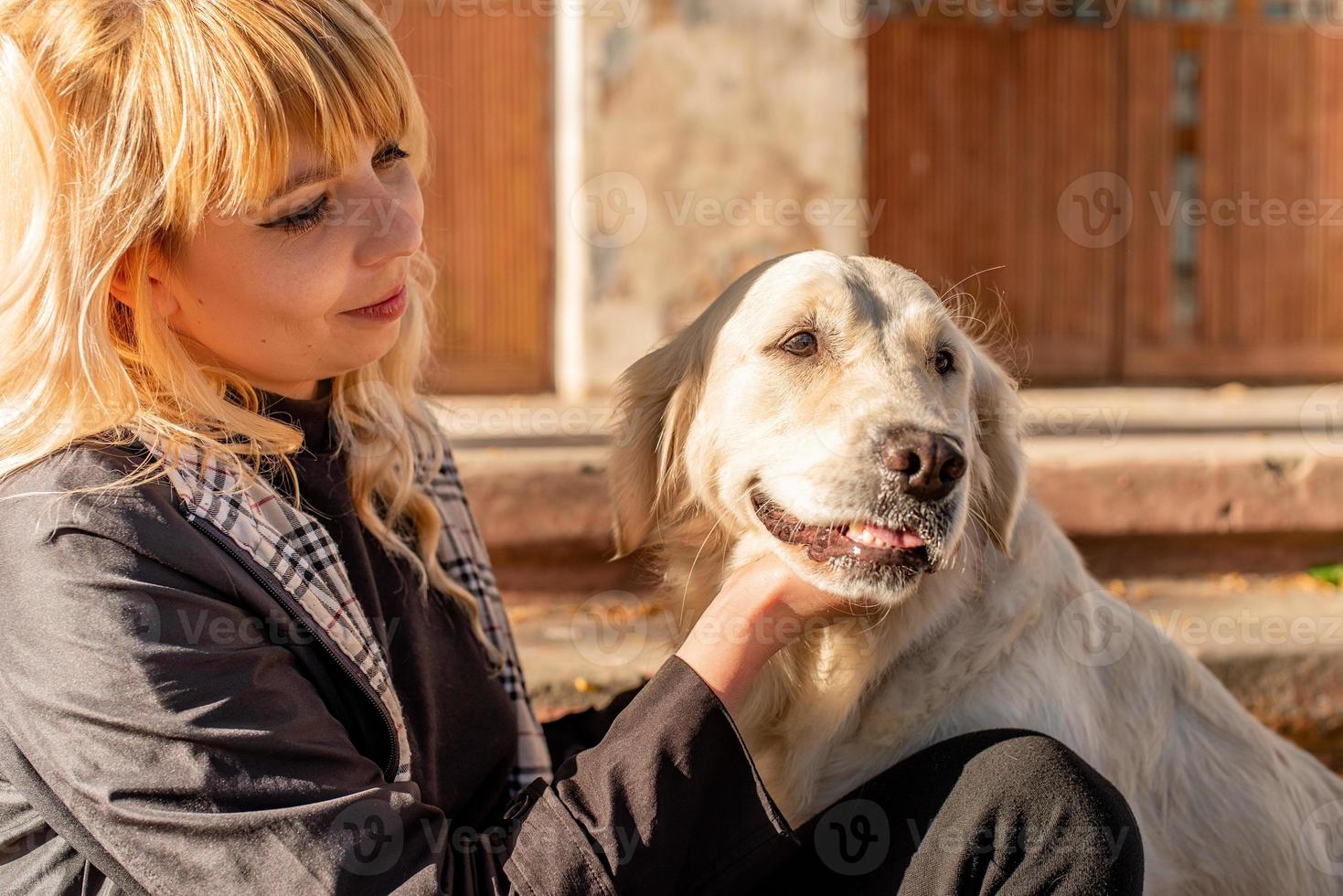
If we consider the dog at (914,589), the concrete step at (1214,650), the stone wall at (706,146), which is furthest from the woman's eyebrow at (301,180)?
the stone wall at (706,146)

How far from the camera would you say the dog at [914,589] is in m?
2.09

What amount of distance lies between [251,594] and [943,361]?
1.37 meters

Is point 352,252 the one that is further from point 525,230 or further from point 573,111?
point 525,230

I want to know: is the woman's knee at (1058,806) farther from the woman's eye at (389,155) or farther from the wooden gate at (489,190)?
the wooden gate at (489,190)

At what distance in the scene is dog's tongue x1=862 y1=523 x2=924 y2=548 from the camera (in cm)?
203

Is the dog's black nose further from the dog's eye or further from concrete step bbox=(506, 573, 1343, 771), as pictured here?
concrete step bbox=(506, 573, 1343, 771)

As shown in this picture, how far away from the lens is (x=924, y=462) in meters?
1.97

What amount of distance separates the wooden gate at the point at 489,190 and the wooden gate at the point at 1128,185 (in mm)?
1943

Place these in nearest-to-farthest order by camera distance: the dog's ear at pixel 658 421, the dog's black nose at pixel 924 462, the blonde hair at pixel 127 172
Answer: the blonde hair at pixel 127 172 → the dog's black nose at pixel 924 462 → the dog's ear at pixel 658 421

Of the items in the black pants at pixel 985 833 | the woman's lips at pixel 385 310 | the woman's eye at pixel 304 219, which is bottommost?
the black pants at pixel 985 833

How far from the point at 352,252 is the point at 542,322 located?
14.1 ft

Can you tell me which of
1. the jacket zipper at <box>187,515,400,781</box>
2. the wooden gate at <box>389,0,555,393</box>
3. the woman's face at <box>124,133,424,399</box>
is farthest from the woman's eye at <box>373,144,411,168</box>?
the wooden gate at <box>389,0,555,393</box>

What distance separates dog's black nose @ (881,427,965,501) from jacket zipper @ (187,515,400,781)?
90 centimetres

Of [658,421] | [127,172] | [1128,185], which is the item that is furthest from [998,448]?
[1128,185]
